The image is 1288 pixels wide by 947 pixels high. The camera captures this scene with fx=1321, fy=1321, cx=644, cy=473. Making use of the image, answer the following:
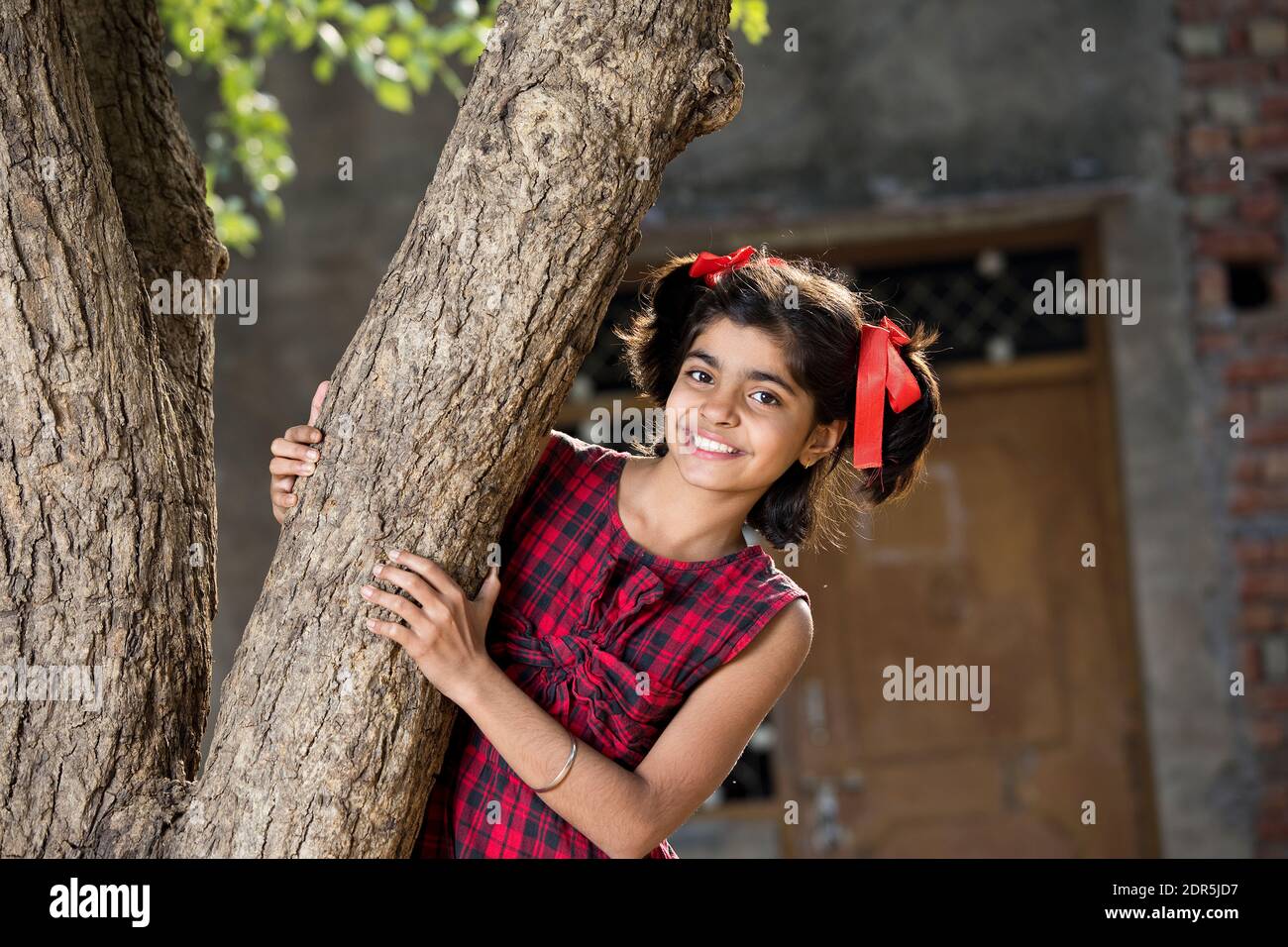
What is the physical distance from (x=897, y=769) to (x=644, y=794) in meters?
3.20

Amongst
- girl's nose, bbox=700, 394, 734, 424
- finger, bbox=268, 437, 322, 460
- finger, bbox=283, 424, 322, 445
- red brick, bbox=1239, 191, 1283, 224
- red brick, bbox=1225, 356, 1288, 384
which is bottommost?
finger, bbox=268, 437, 322, 460

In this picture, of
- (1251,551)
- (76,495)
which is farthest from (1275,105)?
(76,495)

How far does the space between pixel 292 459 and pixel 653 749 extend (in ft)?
1.98

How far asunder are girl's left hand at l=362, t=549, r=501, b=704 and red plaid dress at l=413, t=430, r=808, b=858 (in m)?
0.21

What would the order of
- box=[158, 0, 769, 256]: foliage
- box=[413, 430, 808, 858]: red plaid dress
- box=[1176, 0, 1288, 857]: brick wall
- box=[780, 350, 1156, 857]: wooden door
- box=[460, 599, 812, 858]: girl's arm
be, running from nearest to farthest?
box=[460, 599, 812, 858]: girl's arm < box=[413, 430, 808, 858]: red plaid dress < box=[158, 0, 769, 256]: foliage < box=[1176, 0, 1288, 857]: brick wall < box=[780, 350, 1156, 857]: wooden door

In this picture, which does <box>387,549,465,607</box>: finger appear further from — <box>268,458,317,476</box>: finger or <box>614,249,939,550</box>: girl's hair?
<box>614,249,939,550</box>: girl's hair

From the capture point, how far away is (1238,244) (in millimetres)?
4422

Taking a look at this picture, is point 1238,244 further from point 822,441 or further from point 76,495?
point 76,495

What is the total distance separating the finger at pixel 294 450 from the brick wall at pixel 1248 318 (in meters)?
3.65

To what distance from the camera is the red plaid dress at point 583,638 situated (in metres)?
1.79

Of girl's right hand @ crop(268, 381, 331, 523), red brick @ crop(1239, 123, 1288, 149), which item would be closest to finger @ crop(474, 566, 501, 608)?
girl's right hand @ crop(268, 381, 331, 523)

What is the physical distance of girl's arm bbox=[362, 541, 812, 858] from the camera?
5.10 ft
